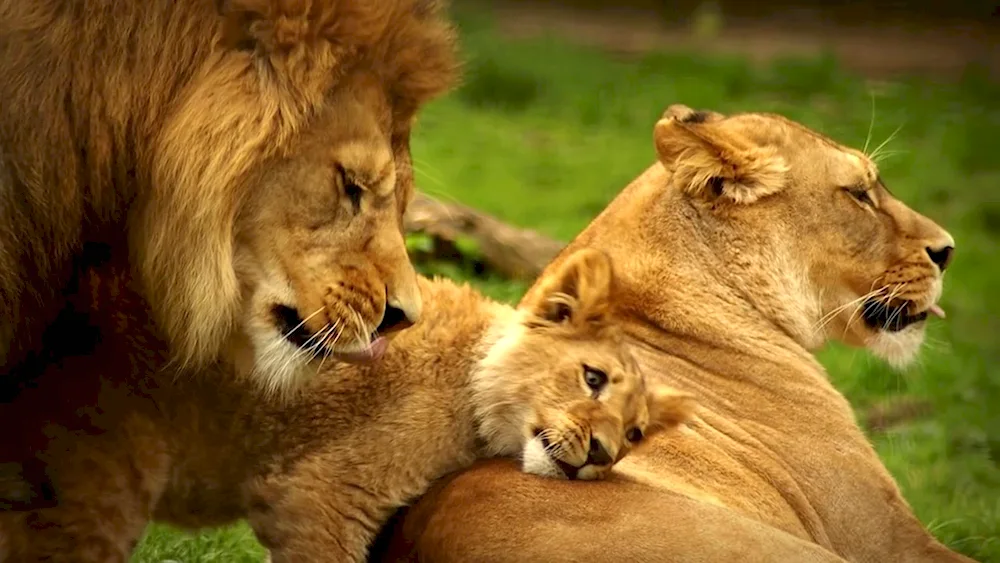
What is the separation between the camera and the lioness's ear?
3334mm

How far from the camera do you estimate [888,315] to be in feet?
12.9

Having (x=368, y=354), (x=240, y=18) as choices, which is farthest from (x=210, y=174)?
(x=368, y=354)

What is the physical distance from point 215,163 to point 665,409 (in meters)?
1.11

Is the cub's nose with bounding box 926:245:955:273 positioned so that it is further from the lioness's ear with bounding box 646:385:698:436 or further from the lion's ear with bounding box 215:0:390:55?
the lion's ear with bounding box 215:0:390:55

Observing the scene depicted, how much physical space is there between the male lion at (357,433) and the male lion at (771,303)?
0.61ft

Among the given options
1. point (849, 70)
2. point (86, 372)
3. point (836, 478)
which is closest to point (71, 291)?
point (86, 372)

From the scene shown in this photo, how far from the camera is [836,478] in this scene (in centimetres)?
358

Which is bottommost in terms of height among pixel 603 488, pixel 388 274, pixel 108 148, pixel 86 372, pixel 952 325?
pixel 952 325

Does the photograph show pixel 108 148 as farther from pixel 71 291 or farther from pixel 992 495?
pixel 992 495

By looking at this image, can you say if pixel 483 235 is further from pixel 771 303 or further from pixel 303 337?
pixel 303 337

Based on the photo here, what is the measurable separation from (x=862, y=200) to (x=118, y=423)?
1884 mm

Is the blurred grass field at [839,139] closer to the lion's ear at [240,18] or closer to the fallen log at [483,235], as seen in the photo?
the fallen log at [483,235]

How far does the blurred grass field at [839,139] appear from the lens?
5434 millimetres

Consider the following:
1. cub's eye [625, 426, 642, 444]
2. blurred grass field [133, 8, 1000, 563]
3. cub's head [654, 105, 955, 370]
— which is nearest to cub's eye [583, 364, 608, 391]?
cub's eye [625, 426, 642, 444]
